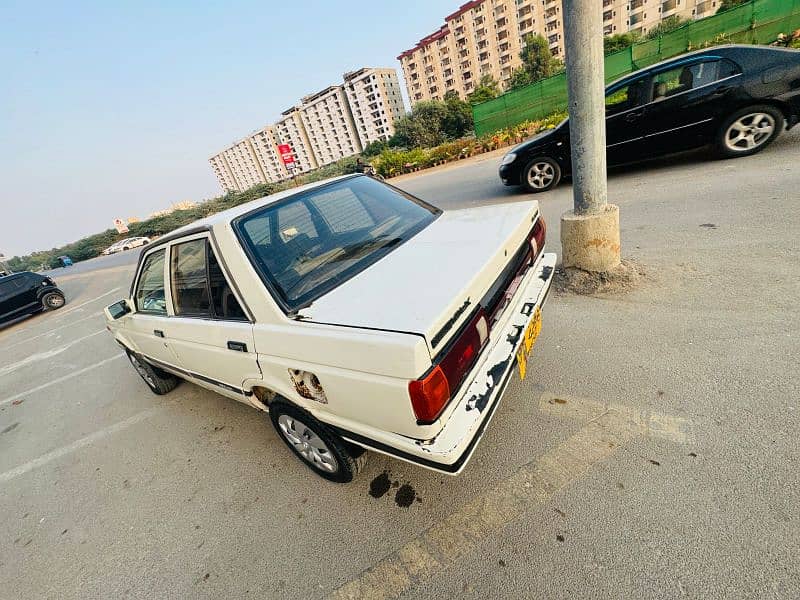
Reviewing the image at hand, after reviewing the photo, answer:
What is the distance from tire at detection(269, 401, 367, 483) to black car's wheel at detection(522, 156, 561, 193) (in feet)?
21.0

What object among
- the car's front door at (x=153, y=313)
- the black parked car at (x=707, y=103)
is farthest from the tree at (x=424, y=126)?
the car's front door at (x=153, y=313)

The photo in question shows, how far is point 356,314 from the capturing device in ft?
5.29

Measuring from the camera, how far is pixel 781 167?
4805 mm

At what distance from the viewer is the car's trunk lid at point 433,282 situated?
58.8 inches

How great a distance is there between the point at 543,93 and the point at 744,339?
1764 centimetres

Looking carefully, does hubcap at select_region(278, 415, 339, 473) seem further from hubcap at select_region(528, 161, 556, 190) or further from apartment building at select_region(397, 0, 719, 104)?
apartment building at select_region(397, 0, 719, 104)

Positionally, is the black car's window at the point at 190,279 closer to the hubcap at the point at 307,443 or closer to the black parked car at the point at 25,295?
the hubcap at the point at 307,443

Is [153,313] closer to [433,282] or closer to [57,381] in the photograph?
[433,282]

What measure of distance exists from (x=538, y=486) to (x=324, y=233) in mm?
1890

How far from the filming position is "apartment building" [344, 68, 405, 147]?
84.2m

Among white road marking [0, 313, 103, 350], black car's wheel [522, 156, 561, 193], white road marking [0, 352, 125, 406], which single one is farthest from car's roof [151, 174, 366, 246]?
white road marking [0, 313, 103, 350]

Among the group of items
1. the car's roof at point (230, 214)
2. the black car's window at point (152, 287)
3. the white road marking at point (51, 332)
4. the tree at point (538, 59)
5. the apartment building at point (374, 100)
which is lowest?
the white road marking at point (51, 332)

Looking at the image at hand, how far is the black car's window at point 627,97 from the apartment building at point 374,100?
84418mm

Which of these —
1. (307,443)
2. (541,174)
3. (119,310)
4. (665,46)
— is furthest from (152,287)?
(665,46)
